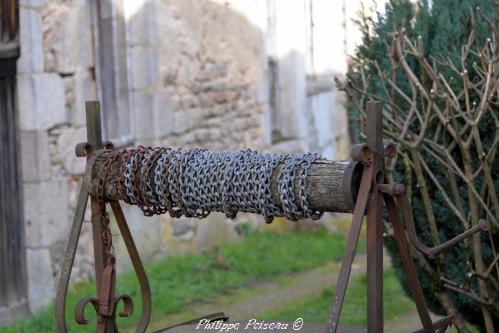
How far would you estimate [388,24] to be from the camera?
18.2ft

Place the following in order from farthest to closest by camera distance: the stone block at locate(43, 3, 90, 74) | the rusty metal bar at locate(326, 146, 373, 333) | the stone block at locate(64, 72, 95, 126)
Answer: the stone block at locate(64, 72, 95, 126) → the stone block at locate(43, 3, 90, 74) → the rusty metal bar at locate(326, 146, 373, 333)

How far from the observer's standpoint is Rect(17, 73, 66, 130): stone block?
7.34 m

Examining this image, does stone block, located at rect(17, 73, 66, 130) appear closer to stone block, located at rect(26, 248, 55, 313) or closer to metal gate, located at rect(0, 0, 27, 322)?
metal gate, located at rect(0, 0, 27, 322)

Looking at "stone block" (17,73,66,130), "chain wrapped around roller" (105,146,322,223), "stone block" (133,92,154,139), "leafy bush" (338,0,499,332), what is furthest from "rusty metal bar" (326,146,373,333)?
"stone block" (133,92,154,139)

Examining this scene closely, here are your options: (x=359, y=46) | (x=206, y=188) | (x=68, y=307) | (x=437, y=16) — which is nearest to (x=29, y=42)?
(x=68, y=307)

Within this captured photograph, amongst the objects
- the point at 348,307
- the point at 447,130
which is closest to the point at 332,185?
the point at 447,130

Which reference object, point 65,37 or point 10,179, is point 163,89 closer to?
point 65,37

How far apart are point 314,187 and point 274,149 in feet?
24.4

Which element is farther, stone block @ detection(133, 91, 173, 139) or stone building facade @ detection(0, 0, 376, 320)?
stone block @ detection(133, 91, 173, 139)

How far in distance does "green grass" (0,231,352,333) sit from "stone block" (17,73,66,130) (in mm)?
1276

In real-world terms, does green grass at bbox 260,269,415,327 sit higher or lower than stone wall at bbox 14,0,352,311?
lower

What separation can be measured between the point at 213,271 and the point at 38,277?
1924mm

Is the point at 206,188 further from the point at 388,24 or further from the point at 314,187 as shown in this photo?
the point at 388,24

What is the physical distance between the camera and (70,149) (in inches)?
304
